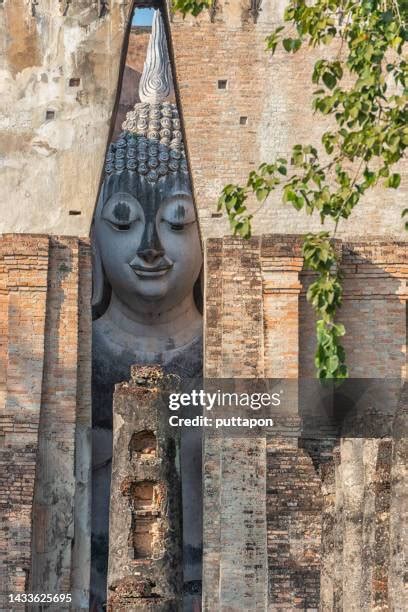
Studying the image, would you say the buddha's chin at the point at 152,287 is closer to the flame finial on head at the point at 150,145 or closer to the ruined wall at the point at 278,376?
the flame finial on head at the point at 150,145

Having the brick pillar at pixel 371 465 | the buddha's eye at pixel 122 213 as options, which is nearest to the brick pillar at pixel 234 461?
the brick pillar at pixel 371 465

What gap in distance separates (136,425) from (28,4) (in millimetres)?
6050

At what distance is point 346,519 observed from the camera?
17391 mm

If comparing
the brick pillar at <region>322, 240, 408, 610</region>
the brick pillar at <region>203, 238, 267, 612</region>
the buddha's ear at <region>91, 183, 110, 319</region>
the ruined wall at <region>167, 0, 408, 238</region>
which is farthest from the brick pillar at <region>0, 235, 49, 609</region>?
the brick pillar at <region>322, 240, 408, 610</region>

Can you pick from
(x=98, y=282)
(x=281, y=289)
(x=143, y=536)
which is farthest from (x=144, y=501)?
(x=98, y=282)

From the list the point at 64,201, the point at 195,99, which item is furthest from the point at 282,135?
the point at 64,201

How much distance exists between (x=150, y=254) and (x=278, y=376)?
300cm

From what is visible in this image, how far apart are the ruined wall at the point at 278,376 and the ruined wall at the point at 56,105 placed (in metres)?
1.72

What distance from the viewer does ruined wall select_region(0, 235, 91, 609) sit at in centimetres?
2052

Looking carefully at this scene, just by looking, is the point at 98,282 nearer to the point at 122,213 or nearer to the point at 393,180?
the point at 122,213

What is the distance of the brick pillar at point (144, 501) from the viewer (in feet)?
58.7

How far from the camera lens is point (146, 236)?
76.8 ft

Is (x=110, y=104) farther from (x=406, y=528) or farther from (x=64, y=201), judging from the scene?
(x=406, y=528)

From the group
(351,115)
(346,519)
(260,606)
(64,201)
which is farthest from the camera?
(64,201)
